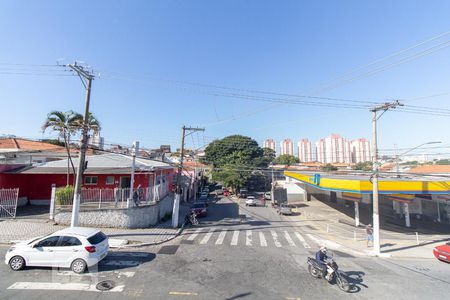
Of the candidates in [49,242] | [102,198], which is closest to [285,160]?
[102,198]

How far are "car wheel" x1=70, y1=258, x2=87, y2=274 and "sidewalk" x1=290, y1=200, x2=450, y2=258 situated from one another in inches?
614

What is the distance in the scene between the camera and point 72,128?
1873 cm

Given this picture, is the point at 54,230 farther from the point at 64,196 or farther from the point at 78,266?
the point at 78,266

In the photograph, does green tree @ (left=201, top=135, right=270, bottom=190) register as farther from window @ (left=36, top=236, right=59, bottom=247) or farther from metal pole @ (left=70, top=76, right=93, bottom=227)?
window @ (left=36, top=236, right=59, bottom=247)

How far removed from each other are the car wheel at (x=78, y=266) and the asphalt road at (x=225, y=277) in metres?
0.30

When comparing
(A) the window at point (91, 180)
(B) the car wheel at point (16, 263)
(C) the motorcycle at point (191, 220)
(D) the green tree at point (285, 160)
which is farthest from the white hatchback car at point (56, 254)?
(D) the green tree at point (285, 160)

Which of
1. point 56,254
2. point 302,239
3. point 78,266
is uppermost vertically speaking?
point 56,254

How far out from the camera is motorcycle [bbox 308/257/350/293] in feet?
30.1

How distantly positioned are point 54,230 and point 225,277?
1205 cm

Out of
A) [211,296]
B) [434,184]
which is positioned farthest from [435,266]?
[211,296]

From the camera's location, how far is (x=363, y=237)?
64.8ft

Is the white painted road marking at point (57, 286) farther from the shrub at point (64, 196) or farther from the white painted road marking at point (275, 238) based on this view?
the white painted road marking at point (275, 238)

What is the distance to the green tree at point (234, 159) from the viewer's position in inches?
1930

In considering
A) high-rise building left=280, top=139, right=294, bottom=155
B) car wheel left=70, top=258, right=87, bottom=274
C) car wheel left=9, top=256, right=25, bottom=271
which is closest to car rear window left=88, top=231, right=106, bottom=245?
car wheel left=70, top=258, right=87, bottom=274
